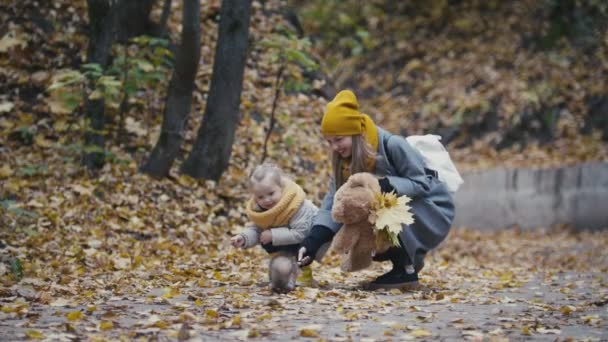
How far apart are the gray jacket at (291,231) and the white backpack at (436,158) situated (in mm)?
1042

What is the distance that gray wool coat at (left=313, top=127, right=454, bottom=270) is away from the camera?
6.12 metres

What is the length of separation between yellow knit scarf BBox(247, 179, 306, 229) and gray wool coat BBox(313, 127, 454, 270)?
8.3 inches

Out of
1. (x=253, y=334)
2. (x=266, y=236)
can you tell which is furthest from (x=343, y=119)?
(x=253, y=334)

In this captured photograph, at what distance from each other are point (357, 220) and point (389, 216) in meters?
0.26

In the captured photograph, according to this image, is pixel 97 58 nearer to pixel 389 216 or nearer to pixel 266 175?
pixel 266 175

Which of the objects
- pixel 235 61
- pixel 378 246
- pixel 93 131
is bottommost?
pixel 378 246

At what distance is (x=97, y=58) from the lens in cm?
973

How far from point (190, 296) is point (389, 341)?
1794 millimetres

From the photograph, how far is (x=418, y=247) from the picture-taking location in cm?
634

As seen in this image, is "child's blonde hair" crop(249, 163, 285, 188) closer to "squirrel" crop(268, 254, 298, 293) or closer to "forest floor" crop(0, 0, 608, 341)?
"squirrel" crop(268, 254, 298, 293)

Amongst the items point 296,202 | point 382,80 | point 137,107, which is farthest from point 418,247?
point 382,80

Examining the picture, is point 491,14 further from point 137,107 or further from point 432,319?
point 432,319

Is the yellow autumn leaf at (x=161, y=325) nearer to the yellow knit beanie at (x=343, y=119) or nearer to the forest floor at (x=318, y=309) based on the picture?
the forest floor at (x=318, y=309)

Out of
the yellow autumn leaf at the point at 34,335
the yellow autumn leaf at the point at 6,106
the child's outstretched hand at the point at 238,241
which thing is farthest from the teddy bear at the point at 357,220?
the yellow autumn leaf at the point at 6,106
